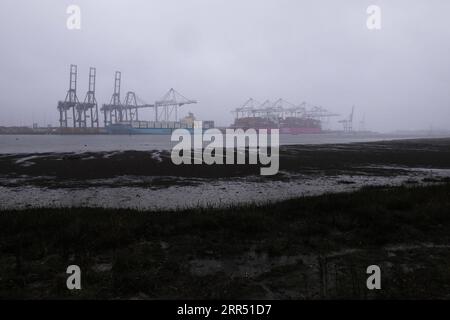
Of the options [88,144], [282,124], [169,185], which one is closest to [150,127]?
[282,124]

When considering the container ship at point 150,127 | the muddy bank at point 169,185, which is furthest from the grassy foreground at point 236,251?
the container ship at point 150,127

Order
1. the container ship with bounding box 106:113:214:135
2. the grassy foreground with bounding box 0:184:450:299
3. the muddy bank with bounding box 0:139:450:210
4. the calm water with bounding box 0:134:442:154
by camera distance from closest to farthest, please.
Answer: the grassy foreground with bounding box 0:184:450:299 < the muddy bank with bounding box 0:139:450:210 < the calm water with bounding box 0:134:442:154 < the container ship with bounding box 106:113:214:135

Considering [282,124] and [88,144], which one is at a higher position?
[282,124]

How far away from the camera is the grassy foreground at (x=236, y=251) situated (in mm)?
4094

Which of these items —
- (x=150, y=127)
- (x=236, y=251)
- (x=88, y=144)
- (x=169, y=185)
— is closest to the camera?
(x=236, y=251)

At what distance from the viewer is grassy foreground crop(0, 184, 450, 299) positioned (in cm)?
409

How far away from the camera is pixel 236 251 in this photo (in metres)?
5.51

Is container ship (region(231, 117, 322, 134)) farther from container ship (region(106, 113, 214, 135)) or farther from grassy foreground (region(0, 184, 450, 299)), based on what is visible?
grassy foreground (region(0, 184, 450, 299))

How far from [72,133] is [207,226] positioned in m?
151

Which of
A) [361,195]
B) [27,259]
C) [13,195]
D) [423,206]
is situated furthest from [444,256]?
[13,195]

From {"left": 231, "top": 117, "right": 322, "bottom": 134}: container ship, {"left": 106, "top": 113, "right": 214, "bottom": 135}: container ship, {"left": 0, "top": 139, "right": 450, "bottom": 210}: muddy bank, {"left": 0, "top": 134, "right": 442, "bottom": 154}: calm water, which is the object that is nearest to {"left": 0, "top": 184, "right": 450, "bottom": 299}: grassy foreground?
{"left": 0, "top": 139, "right": 450, "bottom": 210}: muddy bank

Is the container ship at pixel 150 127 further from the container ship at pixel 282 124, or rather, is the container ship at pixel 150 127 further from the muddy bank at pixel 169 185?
the muddy bank at pixel 169 185

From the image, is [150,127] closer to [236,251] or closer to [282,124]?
[282,124]

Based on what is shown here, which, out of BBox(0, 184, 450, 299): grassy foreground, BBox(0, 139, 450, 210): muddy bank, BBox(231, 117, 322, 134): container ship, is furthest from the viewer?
BBox(231, 117, 322, 134): container ship
